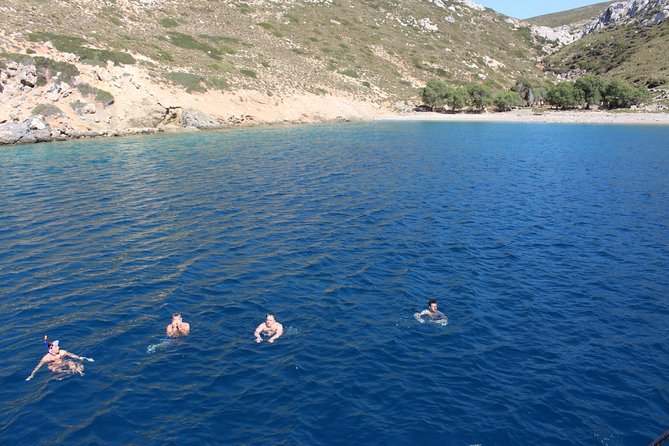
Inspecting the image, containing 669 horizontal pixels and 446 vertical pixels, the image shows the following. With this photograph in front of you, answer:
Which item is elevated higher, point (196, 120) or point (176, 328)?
point (196, 120)

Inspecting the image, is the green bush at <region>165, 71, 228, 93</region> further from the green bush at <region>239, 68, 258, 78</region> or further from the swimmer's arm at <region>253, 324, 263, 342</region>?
the swimmer's arm at <region>253, 324, 263, 342</region>

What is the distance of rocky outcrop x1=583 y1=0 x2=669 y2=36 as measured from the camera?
504ft

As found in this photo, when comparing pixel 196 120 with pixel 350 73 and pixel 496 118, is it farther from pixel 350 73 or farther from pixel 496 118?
pixel 496 118

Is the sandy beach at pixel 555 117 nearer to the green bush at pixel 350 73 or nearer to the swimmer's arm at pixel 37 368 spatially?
the green bush at pixel 350 73

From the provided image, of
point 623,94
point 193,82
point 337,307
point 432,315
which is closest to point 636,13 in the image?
point 623,94

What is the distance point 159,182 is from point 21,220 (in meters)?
11.5

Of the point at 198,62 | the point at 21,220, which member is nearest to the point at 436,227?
the point at 21,220

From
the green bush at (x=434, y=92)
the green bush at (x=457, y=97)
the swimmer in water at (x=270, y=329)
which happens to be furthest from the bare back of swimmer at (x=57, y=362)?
the green bush at (x=457, y=97)

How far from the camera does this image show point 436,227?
2911cm

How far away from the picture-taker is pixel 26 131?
58.5m

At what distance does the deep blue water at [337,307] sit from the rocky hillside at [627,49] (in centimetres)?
10905

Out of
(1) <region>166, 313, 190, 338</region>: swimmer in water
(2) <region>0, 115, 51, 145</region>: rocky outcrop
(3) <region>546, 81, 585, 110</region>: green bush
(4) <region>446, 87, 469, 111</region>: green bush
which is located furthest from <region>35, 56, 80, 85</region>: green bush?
(3) <region>546, 81, 585, 110</region>: green bush

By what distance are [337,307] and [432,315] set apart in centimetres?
384

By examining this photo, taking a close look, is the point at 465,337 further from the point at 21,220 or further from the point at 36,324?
the point at 21,220
